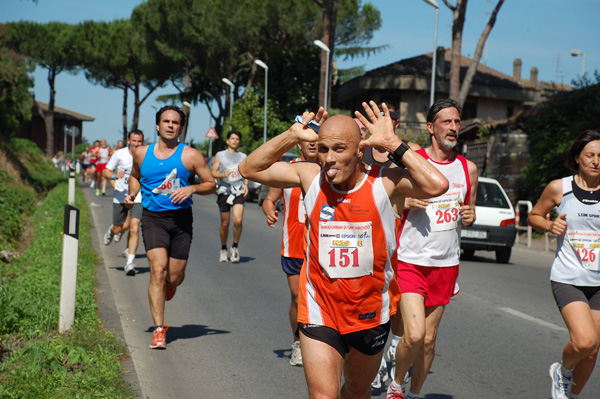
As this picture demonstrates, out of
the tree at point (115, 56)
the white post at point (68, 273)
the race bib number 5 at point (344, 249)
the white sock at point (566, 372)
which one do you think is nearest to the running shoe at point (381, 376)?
the white sock at point (566, 372)

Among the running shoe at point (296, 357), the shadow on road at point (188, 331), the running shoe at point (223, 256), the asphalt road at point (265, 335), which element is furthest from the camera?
the running shoe at point (223, 256)

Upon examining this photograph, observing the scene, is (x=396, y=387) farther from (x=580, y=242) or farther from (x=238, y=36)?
(x=238, y=36)

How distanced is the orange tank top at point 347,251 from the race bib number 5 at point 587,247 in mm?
1911

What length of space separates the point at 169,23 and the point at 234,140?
38.3 meters

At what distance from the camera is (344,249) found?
153 inches

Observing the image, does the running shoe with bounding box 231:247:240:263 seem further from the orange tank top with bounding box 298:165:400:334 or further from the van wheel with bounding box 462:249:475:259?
the orange tank top with bounding box 298:165:400:334

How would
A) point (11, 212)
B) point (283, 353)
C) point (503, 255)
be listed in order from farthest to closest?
point (503, 255)
point (11, 212)
point (283, 353)

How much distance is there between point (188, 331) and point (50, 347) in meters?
2.04

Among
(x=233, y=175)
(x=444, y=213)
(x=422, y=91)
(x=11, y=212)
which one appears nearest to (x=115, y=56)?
(x=422, y=91)

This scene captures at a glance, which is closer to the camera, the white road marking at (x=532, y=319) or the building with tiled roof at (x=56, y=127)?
the white road marking at (x=532, y=319)

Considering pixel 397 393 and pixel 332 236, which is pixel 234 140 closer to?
pixel 397 393

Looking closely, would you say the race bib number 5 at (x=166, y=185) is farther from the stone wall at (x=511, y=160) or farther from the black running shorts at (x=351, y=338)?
the stone wall at (x=511, y=160)

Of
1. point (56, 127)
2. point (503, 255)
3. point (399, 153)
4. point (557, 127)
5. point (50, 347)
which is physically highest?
point (56, 127)

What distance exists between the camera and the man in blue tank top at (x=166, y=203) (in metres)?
6.92
